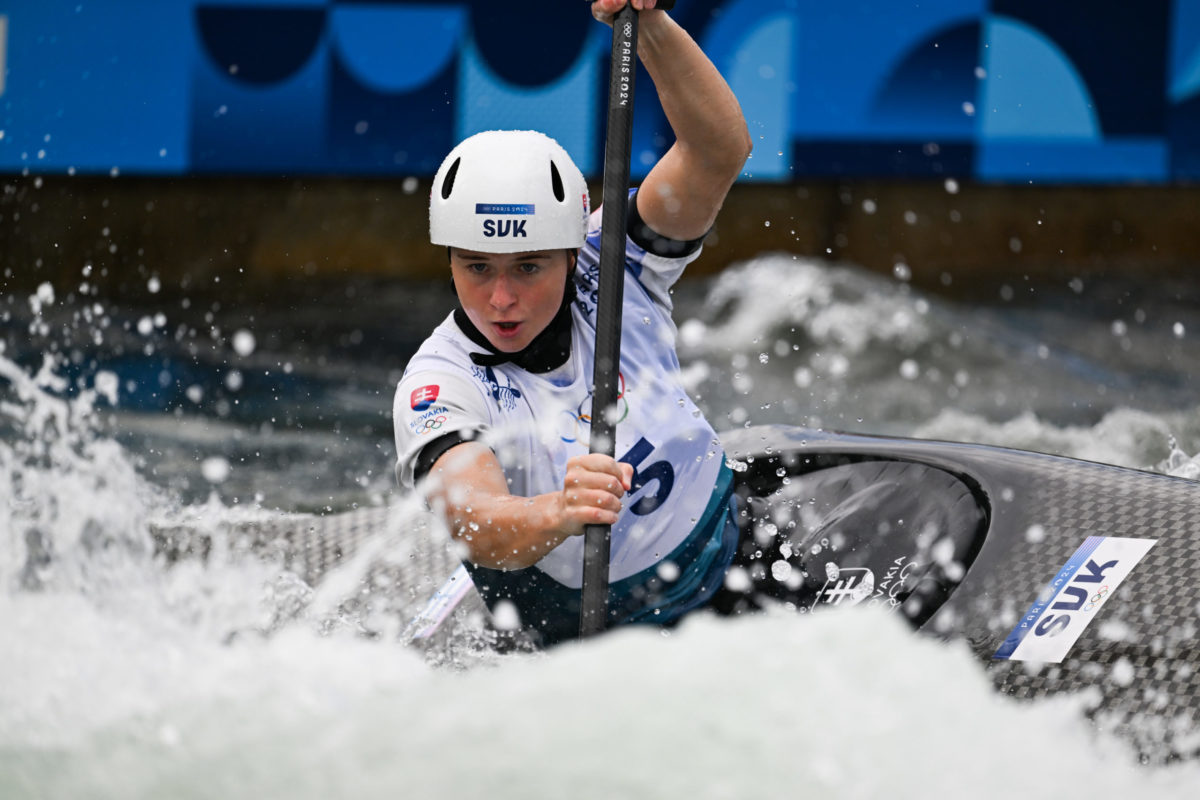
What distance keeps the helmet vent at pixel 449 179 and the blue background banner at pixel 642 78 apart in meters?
5.19

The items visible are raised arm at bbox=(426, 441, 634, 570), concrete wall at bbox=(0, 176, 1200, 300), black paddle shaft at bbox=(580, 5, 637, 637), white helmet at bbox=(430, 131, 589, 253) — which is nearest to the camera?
raised arm at bbox=(426, 441, 634, 570)

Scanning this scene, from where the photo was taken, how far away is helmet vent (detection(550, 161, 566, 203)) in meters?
2.28

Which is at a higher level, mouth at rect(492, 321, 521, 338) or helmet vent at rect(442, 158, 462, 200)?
helmet vent at rect(442, 158, 462, 200)

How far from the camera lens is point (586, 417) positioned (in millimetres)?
2285

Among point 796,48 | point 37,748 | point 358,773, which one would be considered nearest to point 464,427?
point 358,773

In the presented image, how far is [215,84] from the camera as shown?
748 centimetres

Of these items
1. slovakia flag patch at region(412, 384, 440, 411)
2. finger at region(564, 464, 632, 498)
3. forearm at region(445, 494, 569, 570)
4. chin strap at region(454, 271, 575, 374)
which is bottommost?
forearm at region(445, 494, 569, 570)

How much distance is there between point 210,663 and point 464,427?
0.69 meters

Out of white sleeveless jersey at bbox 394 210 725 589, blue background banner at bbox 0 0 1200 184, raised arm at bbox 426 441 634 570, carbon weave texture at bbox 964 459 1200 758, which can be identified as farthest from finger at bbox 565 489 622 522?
blue background banner at bbox 0 0 1200 184

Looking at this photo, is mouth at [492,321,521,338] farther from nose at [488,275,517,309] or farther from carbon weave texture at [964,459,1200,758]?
carbon weave texture at [964,459,1200,758]

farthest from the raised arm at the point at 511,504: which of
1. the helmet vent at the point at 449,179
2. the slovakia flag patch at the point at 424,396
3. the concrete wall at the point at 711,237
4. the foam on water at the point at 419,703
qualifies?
the concrete wall at the point at 711,237

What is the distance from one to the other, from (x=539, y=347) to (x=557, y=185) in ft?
0.93

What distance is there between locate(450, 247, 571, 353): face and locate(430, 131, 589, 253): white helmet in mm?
31

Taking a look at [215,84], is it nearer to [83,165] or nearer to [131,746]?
[83,165]
